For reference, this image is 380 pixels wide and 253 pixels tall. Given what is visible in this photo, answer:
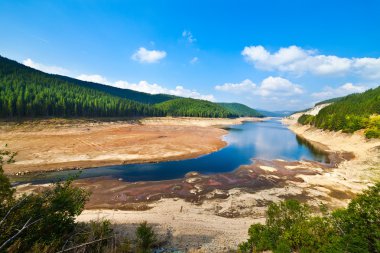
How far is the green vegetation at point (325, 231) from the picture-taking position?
8.84m

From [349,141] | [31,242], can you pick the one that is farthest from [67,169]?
[349,141]

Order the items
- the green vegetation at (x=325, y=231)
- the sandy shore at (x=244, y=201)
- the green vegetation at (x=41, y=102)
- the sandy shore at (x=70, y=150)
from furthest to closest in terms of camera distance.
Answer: the green vegetation at (x=41, y=102) → the sandy shore at (x=70, y=150) → the sandy shore at (x=244, y=201) → the green vegetation at (x=325, y=231)

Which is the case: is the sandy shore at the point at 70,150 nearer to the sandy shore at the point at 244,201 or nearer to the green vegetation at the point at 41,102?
the green vegetation at the point at 41,102

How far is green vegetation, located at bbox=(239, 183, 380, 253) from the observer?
8844mm

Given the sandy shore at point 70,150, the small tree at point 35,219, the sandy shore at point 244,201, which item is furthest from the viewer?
the sandy shore at point 70,150

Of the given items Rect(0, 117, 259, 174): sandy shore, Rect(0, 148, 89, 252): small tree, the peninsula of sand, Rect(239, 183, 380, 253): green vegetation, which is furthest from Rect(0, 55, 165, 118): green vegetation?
Rect(239, 183, 380, 253): green vegetation

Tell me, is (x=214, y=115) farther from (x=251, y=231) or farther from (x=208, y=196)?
(x=251, y=231)

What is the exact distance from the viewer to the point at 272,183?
33.5m

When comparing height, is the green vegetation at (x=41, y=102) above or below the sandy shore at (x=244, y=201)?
above

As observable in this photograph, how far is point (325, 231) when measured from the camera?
36.8ft

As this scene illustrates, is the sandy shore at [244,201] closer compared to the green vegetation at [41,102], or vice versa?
the sandy shore at [244,201]

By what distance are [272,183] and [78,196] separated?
1160 inches

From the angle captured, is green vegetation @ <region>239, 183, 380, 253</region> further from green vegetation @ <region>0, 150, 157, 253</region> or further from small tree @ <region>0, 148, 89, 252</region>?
small tree @ <region>0, 148, 89, 252</region>

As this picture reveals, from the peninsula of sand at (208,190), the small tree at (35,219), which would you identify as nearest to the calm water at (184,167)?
the peninsula of sand at (208,190)
